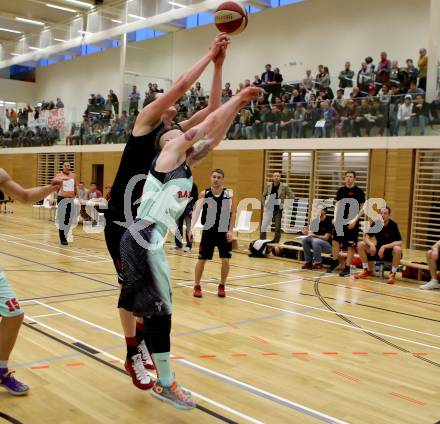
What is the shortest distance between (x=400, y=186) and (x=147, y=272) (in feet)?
38.3

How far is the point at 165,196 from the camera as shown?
3.14 meters

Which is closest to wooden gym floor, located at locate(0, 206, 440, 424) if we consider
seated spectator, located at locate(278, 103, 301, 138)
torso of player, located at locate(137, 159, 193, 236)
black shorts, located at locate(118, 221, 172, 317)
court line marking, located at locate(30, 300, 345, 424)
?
court line marking, located at locate(30, 300, 345, 424)

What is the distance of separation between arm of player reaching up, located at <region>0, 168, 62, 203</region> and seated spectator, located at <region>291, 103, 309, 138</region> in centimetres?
1189

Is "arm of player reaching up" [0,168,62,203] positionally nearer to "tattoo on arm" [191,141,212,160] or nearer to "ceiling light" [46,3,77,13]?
"tattoo on arm" [191,141,212,160]

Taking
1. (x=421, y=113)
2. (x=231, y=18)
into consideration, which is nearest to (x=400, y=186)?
(x=421, y=113)

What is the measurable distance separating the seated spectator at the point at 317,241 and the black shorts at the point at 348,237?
1.68 ft

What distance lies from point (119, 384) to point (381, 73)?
12588 mm

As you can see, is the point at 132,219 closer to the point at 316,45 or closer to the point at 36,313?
the point at 36,313

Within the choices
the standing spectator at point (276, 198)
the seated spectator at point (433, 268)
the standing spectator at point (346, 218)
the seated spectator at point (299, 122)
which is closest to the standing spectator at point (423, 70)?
the seated spectator at point (299, 122)

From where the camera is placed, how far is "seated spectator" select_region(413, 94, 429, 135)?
12328 mm

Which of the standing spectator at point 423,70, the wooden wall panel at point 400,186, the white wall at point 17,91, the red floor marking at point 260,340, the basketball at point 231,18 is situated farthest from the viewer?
the white wall at point 17,91

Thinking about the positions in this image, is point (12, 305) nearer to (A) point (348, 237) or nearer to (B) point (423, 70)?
(A) point (348, 237)

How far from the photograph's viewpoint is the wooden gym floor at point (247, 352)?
3660mm

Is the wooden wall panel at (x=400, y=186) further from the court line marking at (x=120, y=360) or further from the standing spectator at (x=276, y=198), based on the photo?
the court line marking at (x=120, y=360)
